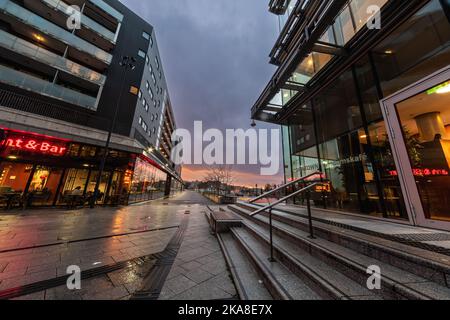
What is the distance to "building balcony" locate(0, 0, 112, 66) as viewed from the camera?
11598mm

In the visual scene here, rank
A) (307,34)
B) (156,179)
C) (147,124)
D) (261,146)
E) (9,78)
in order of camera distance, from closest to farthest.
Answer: (307,34), (9,78), (261,146), (147,124), (156,179)

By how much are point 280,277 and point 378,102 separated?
18.2 feet

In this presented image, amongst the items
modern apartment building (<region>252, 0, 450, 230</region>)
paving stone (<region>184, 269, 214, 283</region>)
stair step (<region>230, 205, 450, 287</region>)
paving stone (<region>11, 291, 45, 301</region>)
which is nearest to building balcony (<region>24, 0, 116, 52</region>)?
modern apartment building (<region>252, 0, 450, 230</region>)

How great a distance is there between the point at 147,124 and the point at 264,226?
1938 centimetres

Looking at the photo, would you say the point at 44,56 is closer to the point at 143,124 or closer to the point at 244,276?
the point at 143,124

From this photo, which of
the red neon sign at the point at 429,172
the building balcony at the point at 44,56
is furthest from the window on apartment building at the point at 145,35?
the red neon sign at the point at 429,172

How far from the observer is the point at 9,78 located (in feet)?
34.9

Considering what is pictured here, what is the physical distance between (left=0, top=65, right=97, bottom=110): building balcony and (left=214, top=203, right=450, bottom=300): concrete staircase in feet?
54.4

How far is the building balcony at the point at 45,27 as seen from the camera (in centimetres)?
1160

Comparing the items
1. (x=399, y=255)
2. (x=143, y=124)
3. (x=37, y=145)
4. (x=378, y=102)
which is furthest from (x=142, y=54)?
(x=399, y=255)

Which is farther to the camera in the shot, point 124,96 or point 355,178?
point 124,96

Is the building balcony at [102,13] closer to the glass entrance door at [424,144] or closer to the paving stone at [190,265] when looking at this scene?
the paving stone at [190,265]

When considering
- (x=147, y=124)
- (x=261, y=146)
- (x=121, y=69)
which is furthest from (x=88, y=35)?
(x=261, y=146)

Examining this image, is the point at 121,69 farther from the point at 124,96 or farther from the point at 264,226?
the point at 264,226
